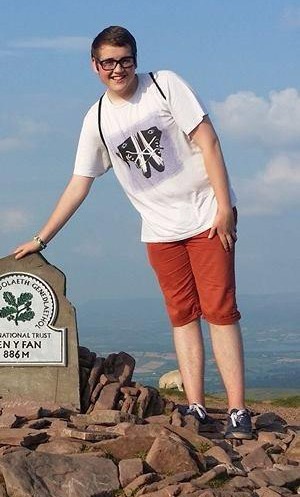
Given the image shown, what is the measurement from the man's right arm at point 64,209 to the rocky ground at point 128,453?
128cm

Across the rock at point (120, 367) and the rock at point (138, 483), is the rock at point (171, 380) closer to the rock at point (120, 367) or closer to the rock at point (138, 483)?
the rock at point (120, 367)

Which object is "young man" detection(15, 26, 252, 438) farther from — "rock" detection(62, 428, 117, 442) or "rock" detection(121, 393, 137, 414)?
"rock" detection(62, 428, 117, 442)

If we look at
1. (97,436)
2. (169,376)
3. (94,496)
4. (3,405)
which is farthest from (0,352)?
(169,376)

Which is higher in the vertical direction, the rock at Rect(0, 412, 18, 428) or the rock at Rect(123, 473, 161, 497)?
the rock at Rect(0, 412, 18, 428)

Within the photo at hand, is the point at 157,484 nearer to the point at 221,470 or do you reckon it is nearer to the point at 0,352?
the point at 221,470

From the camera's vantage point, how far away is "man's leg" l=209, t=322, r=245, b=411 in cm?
869

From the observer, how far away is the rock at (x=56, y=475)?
7.05 meters

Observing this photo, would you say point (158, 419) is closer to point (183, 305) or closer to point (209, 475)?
point (183, 305)

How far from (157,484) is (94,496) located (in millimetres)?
446

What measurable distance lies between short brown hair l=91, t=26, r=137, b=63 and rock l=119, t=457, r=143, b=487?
3.20m

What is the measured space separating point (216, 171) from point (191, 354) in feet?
5.57

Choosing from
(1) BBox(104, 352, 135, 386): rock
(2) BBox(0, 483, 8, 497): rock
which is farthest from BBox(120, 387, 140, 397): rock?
(2) BBox(0, 483, 8, 497): rock

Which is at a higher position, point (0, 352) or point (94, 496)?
point (0, 352)

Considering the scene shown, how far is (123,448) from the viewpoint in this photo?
7773 millimetres
